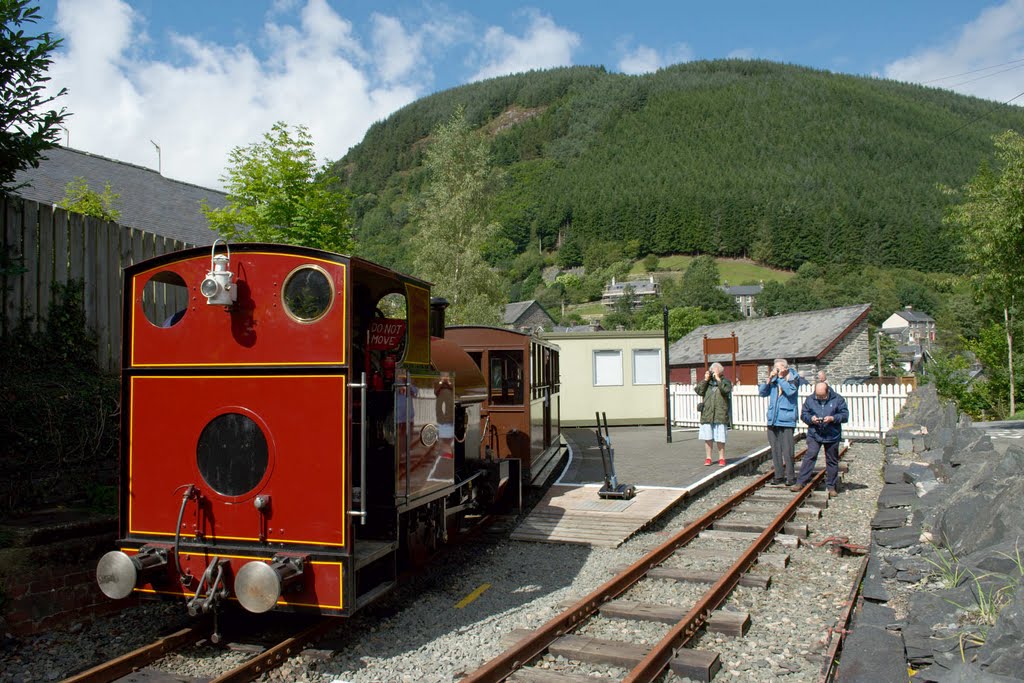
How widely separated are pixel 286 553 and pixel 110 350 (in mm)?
4376

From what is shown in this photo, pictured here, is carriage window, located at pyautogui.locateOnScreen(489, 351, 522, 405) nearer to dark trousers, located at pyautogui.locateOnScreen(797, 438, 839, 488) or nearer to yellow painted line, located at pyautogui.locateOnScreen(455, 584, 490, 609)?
yellow painted line, located at pyautogui.locateOnScreen(455, 584, 490, 609)

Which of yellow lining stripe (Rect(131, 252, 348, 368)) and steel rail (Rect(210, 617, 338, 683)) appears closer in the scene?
steel rail (Rect(210, 617, 338, 683))

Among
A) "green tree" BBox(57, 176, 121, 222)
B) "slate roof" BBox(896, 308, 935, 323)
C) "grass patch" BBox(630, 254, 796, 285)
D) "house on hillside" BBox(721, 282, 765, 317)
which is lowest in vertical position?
"green tree" BBox(57, 176, 121, 222)

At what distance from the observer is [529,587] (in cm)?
685

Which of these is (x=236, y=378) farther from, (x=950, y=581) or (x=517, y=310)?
(x=517, y=310)

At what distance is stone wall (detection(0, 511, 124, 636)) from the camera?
17.3ft

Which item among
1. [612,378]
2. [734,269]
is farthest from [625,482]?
[734,269]

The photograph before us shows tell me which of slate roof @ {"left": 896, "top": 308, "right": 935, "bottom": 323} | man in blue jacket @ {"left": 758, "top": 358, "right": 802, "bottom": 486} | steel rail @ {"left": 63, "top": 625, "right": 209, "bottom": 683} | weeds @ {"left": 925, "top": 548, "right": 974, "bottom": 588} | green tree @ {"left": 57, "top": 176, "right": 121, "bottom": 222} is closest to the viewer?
steel rail @ {"left": 63, "top": 625, "right": 209, "bottom": 683}

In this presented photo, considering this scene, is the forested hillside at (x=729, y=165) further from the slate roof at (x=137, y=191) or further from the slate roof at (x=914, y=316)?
the slate roof at (x=137, y=191)

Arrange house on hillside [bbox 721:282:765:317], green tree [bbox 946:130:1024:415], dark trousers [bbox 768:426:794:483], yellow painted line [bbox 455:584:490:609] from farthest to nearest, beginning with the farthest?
house on hillside [bbox 721:282:765:317]
green tree [bbox 946:130:1024:415]
dark trousers [bbox 768:426:794:483]
yellow painted line [bbox 455:584:490:609]

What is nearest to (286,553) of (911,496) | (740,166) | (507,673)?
(507,673)

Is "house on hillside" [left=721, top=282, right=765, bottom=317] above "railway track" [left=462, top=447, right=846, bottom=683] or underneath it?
above

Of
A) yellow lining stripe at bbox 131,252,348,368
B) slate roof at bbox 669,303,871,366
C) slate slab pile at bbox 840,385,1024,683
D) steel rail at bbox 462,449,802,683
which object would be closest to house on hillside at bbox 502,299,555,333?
slate roof at bbox 669,303,871,366

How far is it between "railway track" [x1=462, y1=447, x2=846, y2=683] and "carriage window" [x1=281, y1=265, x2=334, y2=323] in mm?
2446
